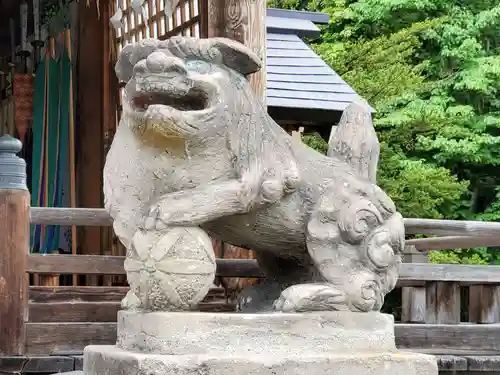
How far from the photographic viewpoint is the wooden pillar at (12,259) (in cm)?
372

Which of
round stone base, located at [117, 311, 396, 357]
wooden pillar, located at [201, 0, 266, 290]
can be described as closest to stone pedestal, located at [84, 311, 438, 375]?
round stone base, located at [117, 311, 396, 357]

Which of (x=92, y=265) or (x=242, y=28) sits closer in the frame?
(x=92, y=265)

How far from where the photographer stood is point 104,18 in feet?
24.5

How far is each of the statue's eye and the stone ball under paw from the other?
1.58 feet

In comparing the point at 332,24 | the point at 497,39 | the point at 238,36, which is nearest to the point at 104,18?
the point at 238,36

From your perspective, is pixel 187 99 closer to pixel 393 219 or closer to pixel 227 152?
pixel 227 152

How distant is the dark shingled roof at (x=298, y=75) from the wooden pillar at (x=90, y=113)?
162 centimetres

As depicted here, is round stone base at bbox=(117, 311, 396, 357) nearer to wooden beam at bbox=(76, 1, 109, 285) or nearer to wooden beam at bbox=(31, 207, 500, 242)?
wooden beam at bbox=(31, 207, 500, 242)

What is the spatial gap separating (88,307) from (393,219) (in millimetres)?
1967

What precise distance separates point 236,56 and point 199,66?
142 mm

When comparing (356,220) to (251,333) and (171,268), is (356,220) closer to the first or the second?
(251,333)

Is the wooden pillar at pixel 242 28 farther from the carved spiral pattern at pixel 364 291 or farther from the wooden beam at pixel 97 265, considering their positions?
the carved spiral pattern at pixel 364 291

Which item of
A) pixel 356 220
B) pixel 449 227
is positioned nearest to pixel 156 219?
pixel 356 220

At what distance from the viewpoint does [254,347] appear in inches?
93.4
